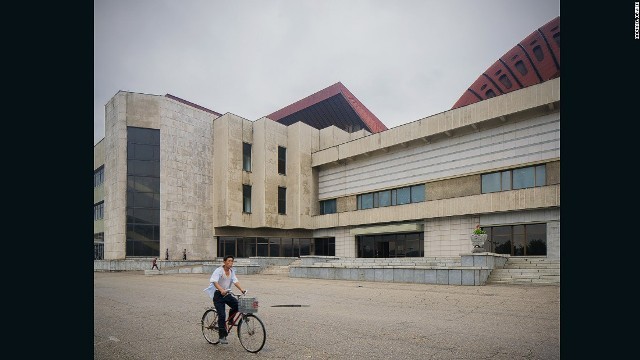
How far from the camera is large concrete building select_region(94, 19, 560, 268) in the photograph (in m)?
28.7

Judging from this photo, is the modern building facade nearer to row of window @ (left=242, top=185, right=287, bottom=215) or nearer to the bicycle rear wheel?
row of window @ (left=242, top=185, right=287, bottom=215)

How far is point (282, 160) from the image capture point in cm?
4347

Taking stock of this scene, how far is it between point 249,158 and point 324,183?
869 cm

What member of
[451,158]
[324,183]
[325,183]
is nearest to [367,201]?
[325,183]

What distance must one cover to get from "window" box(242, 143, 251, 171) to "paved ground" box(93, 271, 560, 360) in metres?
27.0

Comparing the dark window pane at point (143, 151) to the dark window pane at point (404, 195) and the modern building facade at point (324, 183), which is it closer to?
the modern building facade at point (324, 183)

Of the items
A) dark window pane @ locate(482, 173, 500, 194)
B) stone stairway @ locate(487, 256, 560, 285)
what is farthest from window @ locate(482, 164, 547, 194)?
stone stairway @ locate(487, 256, 560, 285)

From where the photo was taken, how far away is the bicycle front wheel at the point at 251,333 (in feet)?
22.1

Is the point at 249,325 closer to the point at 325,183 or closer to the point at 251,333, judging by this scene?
the point at 251,333

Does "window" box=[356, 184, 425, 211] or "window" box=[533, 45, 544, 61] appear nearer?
"window" box=[356, 184, 425, 211]

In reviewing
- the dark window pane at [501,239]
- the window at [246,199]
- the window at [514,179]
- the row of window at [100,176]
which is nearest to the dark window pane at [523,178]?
the window at [514,179]

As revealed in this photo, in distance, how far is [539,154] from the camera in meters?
27.9

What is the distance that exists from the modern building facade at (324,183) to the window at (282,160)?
0.12 metres

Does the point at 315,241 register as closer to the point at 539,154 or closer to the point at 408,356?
the point at 539,154
